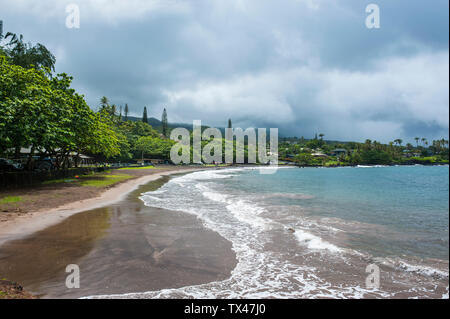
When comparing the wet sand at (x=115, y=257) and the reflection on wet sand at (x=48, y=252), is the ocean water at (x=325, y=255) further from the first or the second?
the reflection on wet sand at (x=48, y=252)

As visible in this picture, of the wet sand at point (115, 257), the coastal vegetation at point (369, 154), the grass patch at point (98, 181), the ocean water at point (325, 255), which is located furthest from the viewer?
the coastal vegetation at point (369, 154)

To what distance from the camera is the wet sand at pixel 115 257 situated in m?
6.16

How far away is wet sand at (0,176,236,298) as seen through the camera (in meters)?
6.16

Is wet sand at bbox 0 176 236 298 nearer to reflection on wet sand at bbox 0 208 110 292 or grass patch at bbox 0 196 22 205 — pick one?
reflection on wet sand at bbox 0 208 110 292

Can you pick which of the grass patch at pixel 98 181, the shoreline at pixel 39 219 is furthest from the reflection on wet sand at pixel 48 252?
the grass patch at pixel 98 181

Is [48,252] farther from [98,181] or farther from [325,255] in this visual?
[98,181]

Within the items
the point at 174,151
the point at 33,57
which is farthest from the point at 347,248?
the point at 174,151

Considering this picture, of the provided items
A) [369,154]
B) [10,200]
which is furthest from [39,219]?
[369,154]

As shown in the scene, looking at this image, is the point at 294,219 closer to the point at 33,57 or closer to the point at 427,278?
the point at 427,278

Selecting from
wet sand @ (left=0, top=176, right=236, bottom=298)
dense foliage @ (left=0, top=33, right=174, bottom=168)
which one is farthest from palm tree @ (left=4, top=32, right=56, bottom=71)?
wet sand @ (left=0, top=176, right=236, bottom=298)

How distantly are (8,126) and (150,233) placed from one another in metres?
15.9

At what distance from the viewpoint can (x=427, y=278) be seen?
7695 mm

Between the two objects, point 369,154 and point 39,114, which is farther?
point 369,154

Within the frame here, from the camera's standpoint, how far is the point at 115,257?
7.86 meters
